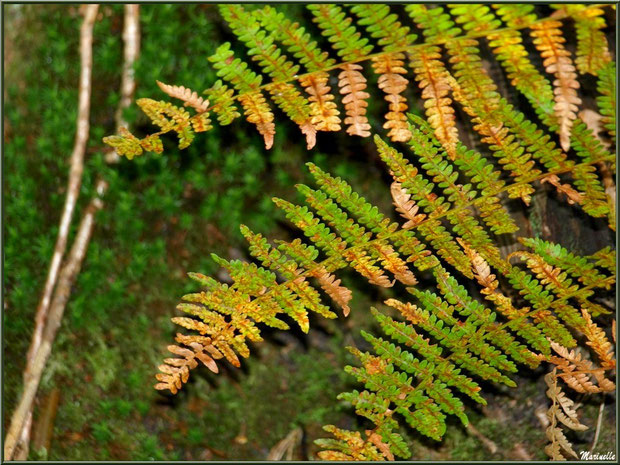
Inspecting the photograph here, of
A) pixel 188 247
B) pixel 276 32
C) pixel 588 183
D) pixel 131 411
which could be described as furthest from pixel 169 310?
pixel 588 183

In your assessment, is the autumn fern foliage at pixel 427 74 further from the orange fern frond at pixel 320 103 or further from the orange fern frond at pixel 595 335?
the orange fern frond at pixel 595 335

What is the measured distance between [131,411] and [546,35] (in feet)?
8.26

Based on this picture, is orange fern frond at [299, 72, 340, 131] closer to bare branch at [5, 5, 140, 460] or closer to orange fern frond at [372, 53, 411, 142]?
orange fern frond at [372, 53, 411, 142]

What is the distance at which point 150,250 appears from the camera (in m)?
3.05

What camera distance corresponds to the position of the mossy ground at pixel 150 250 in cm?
296

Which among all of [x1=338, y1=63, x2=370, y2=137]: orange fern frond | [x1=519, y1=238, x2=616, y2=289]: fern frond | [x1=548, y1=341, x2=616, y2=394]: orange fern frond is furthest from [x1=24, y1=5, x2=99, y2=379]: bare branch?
[x1=548, y1=341, x2=616, y2=394]: orange fern frond

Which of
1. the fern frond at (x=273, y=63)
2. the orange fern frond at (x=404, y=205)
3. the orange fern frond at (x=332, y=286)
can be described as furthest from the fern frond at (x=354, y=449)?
the fern frond at (x=273, y=63)

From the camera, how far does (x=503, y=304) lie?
2.07 meters

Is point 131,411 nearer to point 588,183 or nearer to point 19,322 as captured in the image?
point 19,322

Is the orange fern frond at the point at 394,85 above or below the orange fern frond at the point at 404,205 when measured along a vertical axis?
above

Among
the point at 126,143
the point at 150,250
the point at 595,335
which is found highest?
the point at 126,143

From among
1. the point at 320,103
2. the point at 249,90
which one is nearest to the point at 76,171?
the point at 249,90

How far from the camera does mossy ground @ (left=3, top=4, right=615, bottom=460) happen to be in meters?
2.96

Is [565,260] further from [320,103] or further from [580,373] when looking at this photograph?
[320,103]
